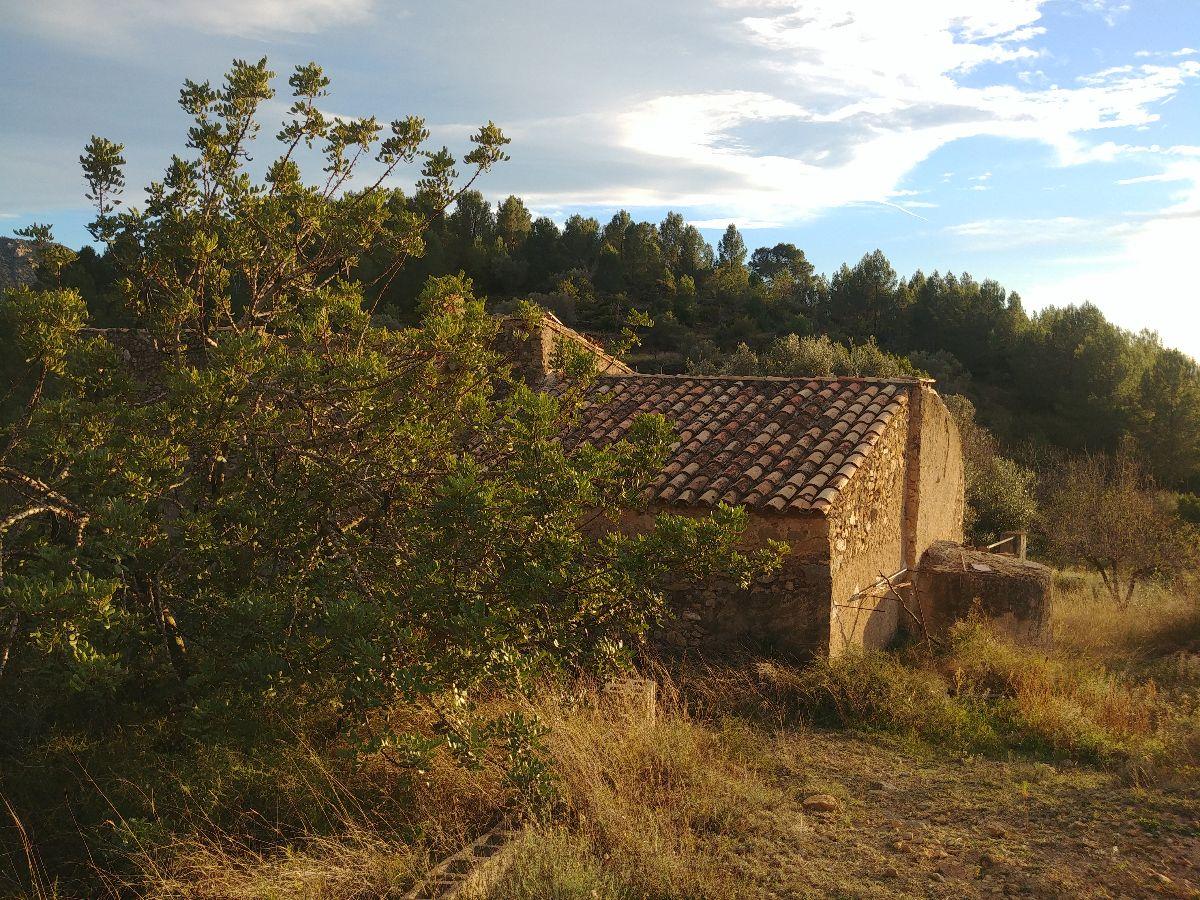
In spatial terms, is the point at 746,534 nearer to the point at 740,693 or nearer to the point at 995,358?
the point at 740,693

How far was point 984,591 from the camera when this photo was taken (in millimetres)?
11008

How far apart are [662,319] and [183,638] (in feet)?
103

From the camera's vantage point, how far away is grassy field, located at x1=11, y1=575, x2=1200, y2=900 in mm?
4660

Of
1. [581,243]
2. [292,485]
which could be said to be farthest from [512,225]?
[292,485]

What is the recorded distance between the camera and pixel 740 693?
8.34 meters

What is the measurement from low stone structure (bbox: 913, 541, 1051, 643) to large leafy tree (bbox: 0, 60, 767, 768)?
21.2 ft

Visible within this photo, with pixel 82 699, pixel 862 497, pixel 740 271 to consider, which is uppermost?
pixel 740 271

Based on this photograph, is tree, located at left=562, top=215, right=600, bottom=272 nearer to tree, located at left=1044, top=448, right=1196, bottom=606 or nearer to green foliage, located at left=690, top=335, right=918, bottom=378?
green foliage, located at left=690, top=335, right=918, bottom=378

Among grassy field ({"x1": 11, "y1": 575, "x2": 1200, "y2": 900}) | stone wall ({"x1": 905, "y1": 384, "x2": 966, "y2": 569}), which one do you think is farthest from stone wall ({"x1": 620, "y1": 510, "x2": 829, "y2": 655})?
stone wall ({"x1": 905, "y1": 384, "x2": 966, "y2": 569})

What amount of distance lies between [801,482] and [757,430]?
5.17ft

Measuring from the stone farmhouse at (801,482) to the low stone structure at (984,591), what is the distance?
291 mm

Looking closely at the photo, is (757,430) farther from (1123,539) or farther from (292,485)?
(1123,539)

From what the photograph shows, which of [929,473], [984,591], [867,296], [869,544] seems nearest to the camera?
[869,544]

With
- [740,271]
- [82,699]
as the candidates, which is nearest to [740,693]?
[82,699]
